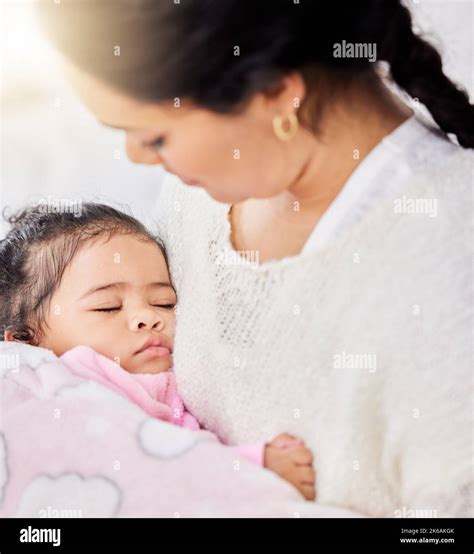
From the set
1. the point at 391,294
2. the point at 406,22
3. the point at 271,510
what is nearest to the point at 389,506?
the point at 271,510

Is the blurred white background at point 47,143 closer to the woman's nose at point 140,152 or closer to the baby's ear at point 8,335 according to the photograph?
the baby's ear at point 8,335

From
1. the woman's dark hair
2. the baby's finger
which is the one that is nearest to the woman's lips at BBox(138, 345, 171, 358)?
the baby's finger

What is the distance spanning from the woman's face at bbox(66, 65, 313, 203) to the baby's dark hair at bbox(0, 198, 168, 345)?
16.6 inches

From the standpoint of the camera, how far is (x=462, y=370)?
0.85 m

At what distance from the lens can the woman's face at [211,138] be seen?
2.74 feet

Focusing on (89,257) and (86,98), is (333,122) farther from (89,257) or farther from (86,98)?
(89,257)

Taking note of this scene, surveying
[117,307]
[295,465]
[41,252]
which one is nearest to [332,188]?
[295,465]

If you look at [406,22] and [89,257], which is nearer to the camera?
[406,22]

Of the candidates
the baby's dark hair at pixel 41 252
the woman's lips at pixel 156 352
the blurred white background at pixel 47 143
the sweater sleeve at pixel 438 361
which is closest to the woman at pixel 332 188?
the sweater sleeve at pixel 438 361

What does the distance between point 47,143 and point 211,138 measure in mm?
962

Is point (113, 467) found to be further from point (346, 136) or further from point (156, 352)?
point (346, 136)

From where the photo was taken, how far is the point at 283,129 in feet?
2.87

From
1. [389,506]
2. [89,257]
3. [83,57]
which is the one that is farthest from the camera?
[89,257]

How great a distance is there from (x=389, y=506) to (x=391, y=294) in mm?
252
